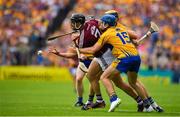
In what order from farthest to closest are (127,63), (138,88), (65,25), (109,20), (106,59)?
1. (65,25)
2. (106,59)
3. (138,88)
4. (109,20)
5. (127,63)

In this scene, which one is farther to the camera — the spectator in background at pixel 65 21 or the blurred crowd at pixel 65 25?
the spectator in background at pixel 65 21

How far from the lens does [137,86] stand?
55.0ft

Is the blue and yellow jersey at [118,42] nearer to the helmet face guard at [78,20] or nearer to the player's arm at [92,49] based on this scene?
the player's arm at [92,49]

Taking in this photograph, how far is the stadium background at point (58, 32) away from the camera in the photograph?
41000 millimetres

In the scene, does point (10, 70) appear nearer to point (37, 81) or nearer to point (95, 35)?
point (37, 81)

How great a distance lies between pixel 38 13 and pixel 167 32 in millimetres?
8275

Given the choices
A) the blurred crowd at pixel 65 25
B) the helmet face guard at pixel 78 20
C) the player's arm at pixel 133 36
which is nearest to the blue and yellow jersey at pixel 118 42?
the player's arm at pixel 133 36

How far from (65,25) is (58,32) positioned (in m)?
1.49

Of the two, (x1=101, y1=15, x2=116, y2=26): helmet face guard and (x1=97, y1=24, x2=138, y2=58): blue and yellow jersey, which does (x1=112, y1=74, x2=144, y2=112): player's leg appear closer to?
(x1=97, y1=24, x2=138, y2=58): blue and yellow jersey

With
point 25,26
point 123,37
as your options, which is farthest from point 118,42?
point 25,26

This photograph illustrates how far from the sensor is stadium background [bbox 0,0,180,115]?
135ft

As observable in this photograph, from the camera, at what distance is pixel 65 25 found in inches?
1795

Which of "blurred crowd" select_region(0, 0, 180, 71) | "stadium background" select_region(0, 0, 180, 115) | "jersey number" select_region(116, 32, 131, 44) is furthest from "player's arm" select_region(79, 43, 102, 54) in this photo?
"blurred crowd" select_region(0, 0, 180, 71)

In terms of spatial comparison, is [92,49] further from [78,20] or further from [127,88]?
[78,20]
